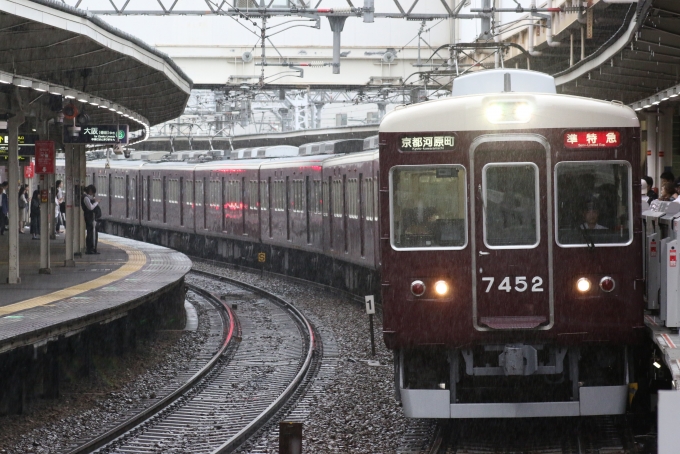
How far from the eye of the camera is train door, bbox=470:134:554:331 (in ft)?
26.0

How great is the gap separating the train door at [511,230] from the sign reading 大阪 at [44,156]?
8918mm

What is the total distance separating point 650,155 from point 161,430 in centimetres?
1464

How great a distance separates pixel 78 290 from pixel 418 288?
661cm

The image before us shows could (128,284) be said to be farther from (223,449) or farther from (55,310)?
(223,449)

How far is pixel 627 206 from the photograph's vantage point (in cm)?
789

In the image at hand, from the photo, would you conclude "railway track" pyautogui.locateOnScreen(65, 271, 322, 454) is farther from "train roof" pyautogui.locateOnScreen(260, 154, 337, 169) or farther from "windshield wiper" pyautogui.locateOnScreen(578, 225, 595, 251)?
"train roof" pyautogui.locateOnScreen(260, 154, 337, 169)

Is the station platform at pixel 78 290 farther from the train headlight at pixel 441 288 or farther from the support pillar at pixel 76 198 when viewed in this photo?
the train headlight at pixel 441 288

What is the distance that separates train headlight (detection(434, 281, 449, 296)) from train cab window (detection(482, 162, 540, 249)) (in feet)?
1.39

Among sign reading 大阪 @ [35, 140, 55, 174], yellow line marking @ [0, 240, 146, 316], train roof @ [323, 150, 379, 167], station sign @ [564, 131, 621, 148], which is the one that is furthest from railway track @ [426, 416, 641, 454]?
sign reading 大阪 @ [35, 140, 55, 174]

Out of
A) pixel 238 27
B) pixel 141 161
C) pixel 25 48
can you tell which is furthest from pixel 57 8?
pixel 141 161

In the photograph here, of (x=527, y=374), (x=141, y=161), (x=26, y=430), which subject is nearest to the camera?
(x=527, y=374)

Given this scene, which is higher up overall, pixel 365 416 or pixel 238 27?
pixel 238 27

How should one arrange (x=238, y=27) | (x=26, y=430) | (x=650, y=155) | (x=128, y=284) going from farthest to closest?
(x=238, y=27) → (x=650, y=155) → (x=128, y=284) → (x=26, y=430)

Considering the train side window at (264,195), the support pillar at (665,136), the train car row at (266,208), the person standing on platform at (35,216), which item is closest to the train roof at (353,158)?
the train car row at (266,208)
